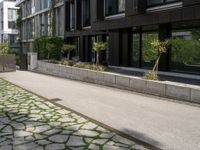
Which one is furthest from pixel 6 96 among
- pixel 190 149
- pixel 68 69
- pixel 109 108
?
pixel 190 149

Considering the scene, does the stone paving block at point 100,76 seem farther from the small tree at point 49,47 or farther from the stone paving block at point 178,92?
the small tree at point 49,47

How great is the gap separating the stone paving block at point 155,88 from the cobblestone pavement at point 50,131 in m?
3.68

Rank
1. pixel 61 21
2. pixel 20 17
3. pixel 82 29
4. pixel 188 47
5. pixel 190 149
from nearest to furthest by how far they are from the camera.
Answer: pixel 190 149 → pixel 188 47 → pixel 82 29 → pixel 61 21 → pixel 20 17

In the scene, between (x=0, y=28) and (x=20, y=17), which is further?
(x=0, y=28)

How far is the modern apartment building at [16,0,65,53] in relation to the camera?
34.0 meters

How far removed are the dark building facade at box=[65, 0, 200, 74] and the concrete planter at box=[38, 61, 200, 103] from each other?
12.3 ft

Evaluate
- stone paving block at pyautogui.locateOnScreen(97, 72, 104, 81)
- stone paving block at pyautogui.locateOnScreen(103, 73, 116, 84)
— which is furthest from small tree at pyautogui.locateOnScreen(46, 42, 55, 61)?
stone paving block at pyautogui.locateOnScreen(103, 73, 116, 84)

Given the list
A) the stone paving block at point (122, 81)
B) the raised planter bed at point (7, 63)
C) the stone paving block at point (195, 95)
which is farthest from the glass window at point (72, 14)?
the stone paving block at point (195, 95)

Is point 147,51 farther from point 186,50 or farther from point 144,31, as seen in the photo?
point 186,50

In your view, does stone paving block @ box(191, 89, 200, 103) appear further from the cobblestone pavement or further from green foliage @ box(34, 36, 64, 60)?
green foliage @ box(34, 36, 64, 60)

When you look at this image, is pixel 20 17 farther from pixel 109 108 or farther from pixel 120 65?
pixel 109 108

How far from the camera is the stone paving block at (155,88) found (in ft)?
35.3

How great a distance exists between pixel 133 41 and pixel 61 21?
15.4 meters

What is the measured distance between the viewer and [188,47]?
15.5m
